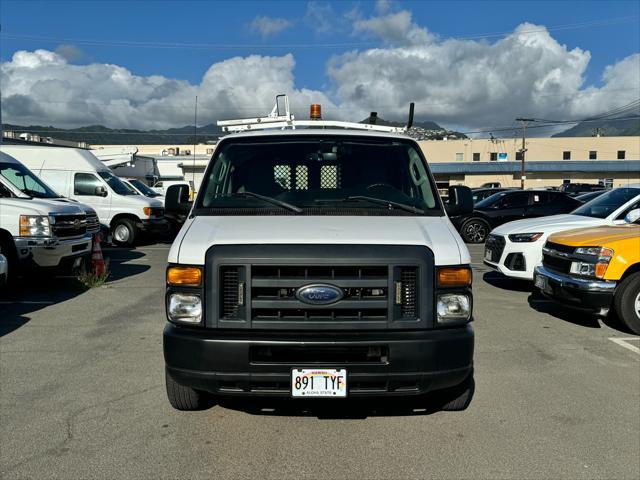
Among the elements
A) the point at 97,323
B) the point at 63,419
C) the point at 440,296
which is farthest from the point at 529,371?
the point at 97,323

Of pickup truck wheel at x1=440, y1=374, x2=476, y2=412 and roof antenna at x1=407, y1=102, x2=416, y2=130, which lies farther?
roof antenna at x1=407, y1=102, x2=416, y2=130

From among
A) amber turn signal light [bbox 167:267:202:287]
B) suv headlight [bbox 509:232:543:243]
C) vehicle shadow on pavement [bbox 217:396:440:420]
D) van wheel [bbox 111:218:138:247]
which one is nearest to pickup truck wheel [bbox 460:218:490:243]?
suv headlight [bbox 509:232:543:243]

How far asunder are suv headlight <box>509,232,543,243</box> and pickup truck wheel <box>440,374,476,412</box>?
5.28 meters

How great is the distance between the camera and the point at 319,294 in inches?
136

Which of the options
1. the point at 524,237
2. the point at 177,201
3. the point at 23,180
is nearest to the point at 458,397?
the point at 177,201

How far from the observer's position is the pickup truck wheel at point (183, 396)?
160 inches

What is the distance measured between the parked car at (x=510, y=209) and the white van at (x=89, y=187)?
9049 millimetres

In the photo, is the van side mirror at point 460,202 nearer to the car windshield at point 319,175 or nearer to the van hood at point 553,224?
the car windshield at point 319,175

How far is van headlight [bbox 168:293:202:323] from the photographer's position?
11.7ft

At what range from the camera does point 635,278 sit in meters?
6.55

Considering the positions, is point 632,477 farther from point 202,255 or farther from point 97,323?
point 97,323

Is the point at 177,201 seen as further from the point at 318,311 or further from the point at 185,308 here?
the point at 318,311

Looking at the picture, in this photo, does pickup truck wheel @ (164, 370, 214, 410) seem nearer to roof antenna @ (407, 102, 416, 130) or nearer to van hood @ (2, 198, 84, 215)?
roof antenna @ (407, 102, 416, 130)

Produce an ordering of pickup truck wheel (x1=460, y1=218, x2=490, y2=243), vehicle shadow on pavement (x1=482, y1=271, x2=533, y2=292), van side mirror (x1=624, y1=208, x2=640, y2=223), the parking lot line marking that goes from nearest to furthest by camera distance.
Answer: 1. the parking lot line marking
2. van side mirror (x1=624, y1=208, x2=640, y2=223)
3. vehicle shadow on pavement (x1=482, y1=271, x2=533, y2=292)
4. pickup truck wheel (x1=460, y1=218, x2=490, y2=243)
